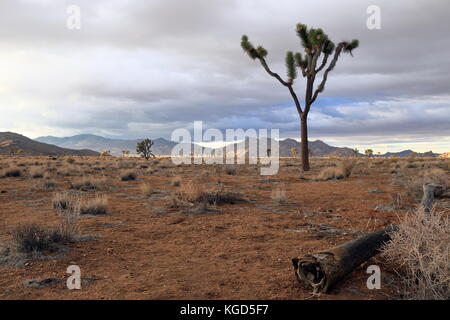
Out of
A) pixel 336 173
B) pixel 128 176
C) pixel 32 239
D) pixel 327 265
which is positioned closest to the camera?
pixel 327 265

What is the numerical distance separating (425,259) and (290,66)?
1802cm

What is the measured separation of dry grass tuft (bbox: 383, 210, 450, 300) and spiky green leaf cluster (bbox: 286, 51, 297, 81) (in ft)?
56.5

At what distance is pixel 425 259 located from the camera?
4.27 meters

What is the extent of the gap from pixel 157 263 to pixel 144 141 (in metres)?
45.5

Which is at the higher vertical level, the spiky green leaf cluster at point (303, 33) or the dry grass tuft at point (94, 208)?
the spiky green leaf cluster at point (303, 33)

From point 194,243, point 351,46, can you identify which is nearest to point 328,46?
point 351,46

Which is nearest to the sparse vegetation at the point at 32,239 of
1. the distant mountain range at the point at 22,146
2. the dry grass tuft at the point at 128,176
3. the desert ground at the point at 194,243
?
the desert ground at the point at 194,243

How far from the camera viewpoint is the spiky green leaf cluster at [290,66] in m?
20.6

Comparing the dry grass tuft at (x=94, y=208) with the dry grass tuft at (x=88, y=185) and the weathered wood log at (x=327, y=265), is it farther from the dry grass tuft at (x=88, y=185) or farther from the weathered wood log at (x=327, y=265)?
the weathered wood log at (x=327, y=265)

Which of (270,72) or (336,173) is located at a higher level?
(270,72)

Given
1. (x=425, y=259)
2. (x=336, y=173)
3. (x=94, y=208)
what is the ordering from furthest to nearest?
(x=336, y=173) → (x=94, y=208) → (x=425, y=259)

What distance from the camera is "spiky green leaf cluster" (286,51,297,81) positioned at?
2064 cm

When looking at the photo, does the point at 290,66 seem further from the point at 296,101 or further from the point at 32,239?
the point at 32,239

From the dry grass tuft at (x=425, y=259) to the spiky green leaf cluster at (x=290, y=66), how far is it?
56.5ft
